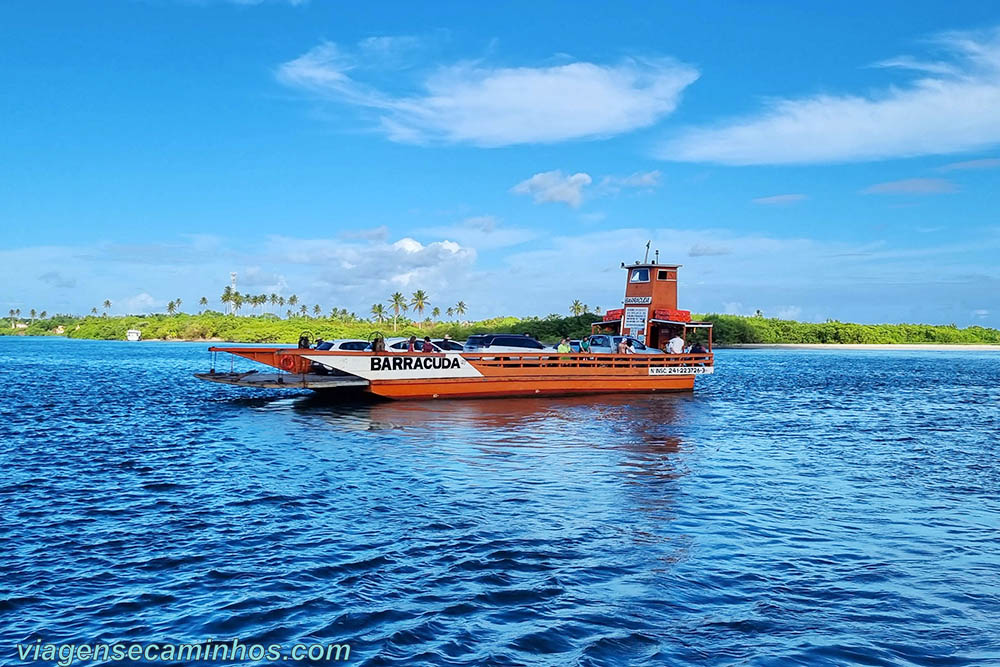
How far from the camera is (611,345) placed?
3803cm

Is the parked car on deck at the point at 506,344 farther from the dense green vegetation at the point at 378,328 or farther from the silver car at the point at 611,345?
the dense green vegetation at the point at 378,328

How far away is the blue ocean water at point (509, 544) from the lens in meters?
6.86

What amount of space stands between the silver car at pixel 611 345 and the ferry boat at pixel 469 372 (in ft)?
3.92

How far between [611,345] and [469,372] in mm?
10168

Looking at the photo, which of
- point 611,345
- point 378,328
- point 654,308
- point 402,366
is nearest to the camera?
point 402,366

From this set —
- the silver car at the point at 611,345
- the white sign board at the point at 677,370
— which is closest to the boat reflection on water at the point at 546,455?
the white sign board at the point at 677,370

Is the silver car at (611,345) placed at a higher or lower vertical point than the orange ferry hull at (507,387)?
higher

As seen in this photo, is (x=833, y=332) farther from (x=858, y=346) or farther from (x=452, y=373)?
(x=452, y=373)

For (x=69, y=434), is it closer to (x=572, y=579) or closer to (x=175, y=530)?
(x=175, y=530)

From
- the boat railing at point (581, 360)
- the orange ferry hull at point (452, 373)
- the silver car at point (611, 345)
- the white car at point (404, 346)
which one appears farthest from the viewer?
the silver car at point (611, 345)

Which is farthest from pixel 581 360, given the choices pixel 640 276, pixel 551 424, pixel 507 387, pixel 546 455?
pixel 546 455

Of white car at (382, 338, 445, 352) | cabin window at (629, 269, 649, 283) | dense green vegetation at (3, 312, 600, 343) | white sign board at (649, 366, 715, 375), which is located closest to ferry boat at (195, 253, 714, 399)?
white sign board at (649, 366, 715, 375)

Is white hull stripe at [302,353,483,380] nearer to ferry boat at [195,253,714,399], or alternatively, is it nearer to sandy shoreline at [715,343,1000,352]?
ferry boat at [195,253,714,399]

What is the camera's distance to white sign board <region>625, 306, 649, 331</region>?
138ft
